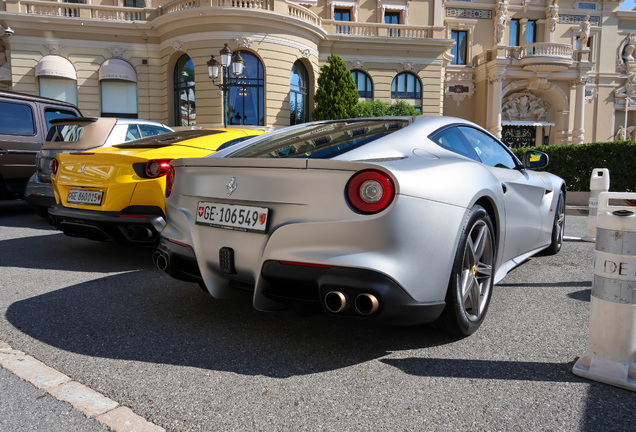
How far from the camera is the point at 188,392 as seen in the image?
2.04m

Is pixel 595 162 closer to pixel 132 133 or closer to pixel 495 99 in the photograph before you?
pixel 132 133

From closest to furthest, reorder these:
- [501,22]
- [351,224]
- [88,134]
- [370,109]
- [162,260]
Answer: [351,224]
[162,260]
[88,134]
[370,109]
[501,22]

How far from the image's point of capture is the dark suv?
7414 mm

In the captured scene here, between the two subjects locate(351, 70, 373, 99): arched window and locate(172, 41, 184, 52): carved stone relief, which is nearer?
locate(172, 41, 184, 52): carved stone relief

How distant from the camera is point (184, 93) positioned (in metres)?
22.2

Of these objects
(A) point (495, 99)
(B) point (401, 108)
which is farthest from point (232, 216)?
(A) point (495, 99)

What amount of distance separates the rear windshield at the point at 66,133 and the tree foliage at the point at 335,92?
16348mm

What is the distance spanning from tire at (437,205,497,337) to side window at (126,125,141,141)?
5.19 meters

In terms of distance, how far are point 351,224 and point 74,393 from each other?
54.8 inches

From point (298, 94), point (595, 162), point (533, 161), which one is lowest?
point (595, 162)

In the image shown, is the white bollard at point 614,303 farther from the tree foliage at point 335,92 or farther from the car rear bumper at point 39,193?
the tree foliage at point 335,92

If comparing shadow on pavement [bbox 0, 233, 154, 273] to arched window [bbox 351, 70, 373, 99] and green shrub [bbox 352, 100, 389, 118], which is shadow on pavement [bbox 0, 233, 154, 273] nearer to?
green shrub [bbox 352, 100, 389, 118]

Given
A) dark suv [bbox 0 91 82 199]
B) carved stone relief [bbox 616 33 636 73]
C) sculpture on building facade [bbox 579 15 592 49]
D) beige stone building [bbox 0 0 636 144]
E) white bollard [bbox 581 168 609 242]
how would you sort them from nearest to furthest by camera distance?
white bollard [bbox 581 168 609 242] < dark suv [bbox 0 91 82 199] < beige stone building [bbox 0 0 636 144] < sculpture on building facade [bbox 579 15 592 49] < carved stone relief [bbox 616 33 636 73]

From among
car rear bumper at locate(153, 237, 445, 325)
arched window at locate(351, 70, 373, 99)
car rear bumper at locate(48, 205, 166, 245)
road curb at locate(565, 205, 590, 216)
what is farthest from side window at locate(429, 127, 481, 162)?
arched window at locate(351, 70, 373, 99)
